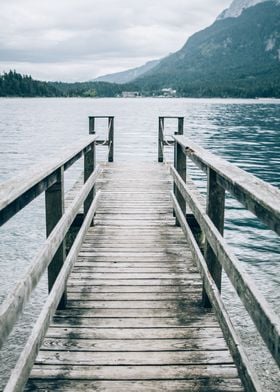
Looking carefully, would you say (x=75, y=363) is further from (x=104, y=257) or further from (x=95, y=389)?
(x=104, y=257)

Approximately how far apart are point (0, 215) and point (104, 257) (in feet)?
12.3

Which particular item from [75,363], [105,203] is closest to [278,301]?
[105,203]

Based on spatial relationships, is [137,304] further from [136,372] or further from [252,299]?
[252,299]

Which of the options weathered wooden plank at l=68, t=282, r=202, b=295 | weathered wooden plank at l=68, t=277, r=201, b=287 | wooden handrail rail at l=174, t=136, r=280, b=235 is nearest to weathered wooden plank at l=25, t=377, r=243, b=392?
wooden handrail rail at l=174, t=136, r=280, b=235

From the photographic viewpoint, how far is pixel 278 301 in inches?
335

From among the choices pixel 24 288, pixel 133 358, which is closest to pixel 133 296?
pixel 133 358

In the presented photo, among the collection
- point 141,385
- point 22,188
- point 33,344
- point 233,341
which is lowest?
point 141,385

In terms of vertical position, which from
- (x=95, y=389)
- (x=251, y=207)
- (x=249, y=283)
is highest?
(x=251, y=207)

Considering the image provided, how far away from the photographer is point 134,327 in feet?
13.8

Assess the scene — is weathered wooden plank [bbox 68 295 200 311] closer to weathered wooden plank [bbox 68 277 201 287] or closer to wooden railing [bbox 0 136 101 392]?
wooden railing [bbox 0 136 101 392]

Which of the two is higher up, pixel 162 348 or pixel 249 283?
pixel 249 283

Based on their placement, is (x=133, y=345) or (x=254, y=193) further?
(x=133, y=345)

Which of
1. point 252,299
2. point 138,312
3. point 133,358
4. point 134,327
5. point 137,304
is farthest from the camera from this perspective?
point 137,304

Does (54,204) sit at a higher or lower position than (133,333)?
higher
